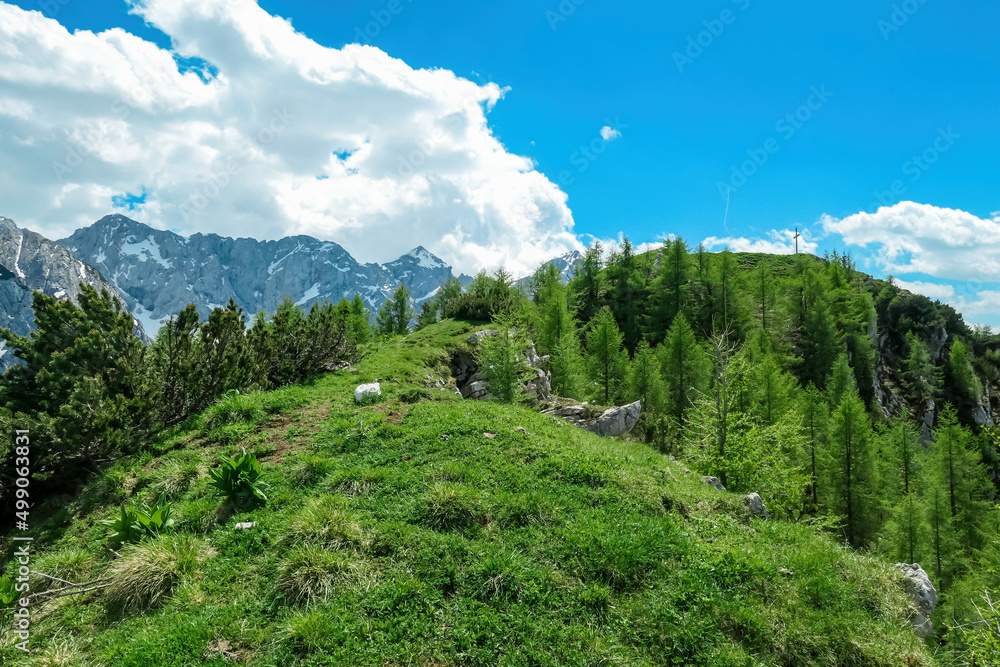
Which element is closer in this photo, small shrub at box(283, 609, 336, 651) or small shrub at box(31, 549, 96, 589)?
small shrub at box(283, 609, 336, 651)

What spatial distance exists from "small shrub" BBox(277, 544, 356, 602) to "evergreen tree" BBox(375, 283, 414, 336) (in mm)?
55882

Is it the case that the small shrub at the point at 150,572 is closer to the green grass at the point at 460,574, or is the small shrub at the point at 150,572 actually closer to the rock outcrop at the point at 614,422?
the green grass at the point at 460,574

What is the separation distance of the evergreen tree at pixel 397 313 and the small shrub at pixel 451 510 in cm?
5466

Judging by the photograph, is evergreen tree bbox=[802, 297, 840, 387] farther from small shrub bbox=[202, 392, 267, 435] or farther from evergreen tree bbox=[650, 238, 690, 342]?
small shrub bbox=[202, 392, 267, 435]

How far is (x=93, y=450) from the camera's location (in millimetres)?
10664

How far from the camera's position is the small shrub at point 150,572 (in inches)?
259

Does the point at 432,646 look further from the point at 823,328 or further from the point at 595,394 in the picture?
the point at 823,328

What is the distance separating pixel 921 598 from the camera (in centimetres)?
835

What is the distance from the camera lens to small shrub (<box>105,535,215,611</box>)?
6590 millimetres

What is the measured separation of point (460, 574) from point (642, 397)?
3567 cm

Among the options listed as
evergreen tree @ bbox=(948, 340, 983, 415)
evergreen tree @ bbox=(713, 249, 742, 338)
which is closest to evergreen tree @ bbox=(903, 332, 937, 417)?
evergreen tree @ bbox=(948, 340, 983, 415)

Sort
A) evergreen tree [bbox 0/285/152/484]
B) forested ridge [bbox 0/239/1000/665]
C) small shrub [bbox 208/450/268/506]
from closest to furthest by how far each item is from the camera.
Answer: small shrub [bbox 208/450/268/506], forested ridge [bbox 0/239/1000/665], evergreen tree [bbox 0/285/152/484]

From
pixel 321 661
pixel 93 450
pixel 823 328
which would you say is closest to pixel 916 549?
pixel 823 328

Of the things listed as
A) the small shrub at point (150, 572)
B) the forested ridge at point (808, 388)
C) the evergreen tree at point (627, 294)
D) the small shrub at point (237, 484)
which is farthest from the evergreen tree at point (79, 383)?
the evergreen tree at point (627, 294)
